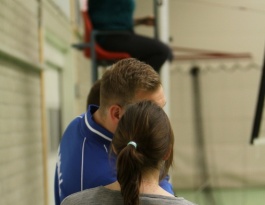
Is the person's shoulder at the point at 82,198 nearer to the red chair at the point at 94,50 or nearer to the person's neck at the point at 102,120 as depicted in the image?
the person's neck at the point at 102,120

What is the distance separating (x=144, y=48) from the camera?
2406 mm

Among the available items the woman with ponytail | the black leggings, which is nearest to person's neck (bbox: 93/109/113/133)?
the woman with ponytail

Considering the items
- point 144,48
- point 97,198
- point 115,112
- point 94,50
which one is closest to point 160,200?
point 97,198

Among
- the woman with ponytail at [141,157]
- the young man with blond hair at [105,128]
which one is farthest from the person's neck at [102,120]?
the woman with ponytail at [141,157]

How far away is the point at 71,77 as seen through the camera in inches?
157

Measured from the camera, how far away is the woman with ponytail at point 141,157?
88 centimetres

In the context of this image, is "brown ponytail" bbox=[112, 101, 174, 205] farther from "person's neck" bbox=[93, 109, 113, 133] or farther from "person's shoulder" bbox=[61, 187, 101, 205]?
"person's neck" bbox=[93, 109, 113, 133]

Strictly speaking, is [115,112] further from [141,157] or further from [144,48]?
[144,48]

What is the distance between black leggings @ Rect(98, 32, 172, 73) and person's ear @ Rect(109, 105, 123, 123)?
1331 mm

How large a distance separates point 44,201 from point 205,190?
6.44 ft

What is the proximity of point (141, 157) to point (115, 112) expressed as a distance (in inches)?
9.5

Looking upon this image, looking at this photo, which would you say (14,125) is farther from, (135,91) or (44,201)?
(135,91)

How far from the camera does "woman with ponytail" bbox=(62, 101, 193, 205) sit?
883mm

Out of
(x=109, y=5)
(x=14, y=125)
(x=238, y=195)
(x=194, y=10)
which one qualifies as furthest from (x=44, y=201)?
(x=194, y=10)
